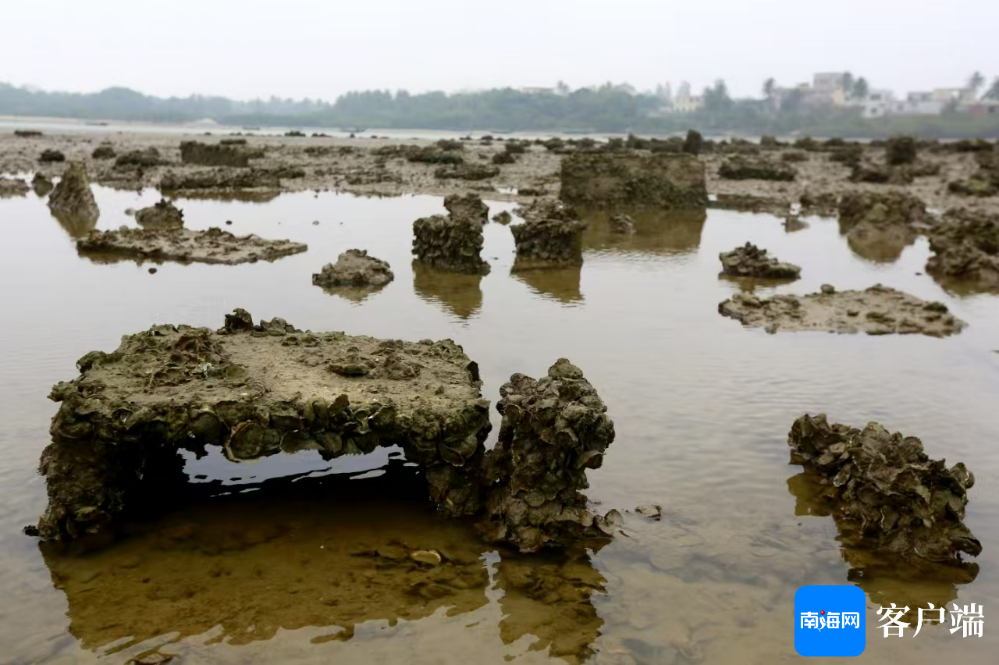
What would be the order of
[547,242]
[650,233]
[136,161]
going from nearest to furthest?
1. [547,242]
2. [650,233]
3. [136,161]

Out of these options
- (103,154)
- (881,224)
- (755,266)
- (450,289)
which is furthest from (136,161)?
(881,224)

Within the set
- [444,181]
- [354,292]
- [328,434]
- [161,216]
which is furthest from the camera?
[444,181]

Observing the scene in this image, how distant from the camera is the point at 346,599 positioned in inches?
176

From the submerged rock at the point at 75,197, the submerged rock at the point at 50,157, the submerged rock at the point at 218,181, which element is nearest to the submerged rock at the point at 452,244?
the submerged rock at the point at 75,197

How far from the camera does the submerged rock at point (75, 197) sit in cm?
1770

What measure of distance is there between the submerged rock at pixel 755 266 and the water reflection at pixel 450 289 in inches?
157

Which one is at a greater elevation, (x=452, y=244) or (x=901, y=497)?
(x=452, y=244)

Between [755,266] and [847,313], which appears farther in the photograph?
[755,266]

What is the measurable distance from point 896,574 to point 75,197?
17.5 m

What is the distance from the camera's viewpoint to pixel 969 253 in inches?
536

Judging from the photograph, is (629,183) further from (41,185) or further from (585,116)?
(585,116)

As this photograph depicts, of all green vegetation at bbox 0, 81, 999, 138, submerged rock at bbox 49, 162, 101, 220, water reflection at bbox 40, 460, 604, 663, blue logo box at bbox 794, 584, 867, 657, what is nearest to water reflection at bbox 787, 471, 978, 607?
blue logo box at bbox 794, 584, 867, 657

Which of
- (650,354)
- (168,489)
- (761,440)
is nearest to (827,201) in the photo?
(650,354)

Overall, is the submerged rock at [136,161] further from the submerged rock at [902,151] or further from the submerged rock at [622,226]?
the submerged rock at [902,151]
